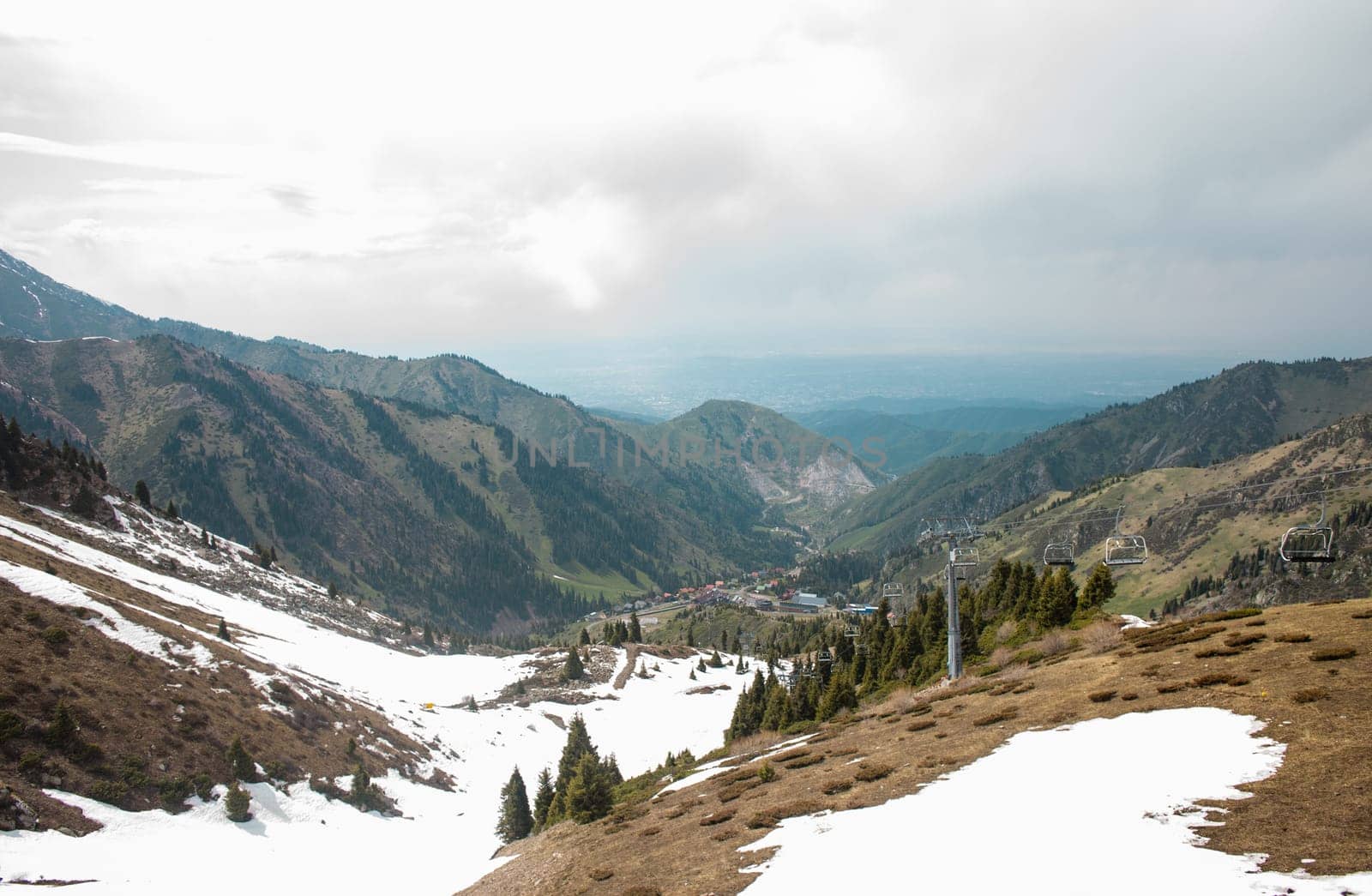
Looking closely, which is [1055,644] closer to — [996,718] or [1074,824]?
[996,718]

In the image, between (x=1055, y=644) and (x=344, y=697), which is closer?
(x=1055, y=644)

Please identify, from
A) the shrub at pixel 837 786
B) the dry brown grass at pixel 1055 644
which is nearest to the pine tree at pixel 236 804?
the shrub at pixel 837 786

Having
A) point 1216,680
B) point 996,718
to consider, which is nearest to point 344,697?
point 996,718

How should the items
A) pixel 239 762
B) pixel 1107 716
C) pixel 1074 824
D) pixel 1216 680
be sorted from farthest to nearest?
pixel 239 762
pixel 1107 716
pixel 1216 680
pixel 1074 824

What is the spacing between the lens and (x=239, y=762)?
52.7m

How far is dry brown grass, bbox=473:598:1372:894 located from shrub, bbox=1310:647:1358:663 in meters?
0.26

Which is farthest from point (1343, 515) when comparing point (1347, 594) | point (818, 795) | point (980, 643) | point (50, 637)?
point (50, 637)

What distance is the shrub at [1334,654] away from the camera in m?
22.2

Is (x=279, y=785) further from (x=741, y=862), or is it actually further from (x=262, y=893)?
(x=741, y=862)

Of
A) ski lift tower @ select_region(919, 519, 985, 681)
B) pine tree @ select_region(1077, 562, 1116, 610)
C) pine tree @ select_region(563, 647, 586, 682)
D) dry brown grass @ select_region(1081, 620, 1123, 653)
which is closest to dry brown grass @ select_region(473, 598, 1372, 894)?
dry brown grass @ select_region(1081, 620, 1123, 653)

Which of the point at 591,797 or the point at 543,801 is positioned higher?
the point at 591,797

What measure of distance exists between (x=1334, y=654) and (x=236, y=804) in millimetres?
64813

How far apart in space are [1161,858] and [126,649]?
7142 centimetres

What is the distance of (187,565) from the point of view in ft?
413
